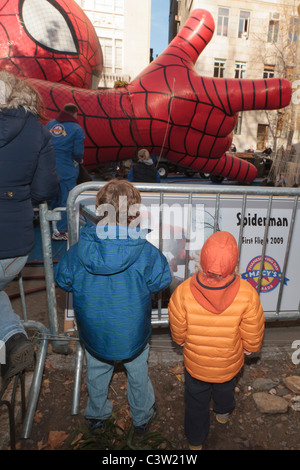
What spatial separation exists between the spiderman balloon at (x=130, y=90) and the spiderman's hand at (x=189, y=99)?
0.02 meters

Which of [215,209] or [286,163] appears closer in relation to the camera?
[215,209]

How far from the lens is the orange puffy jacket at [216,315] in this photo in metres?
1.77

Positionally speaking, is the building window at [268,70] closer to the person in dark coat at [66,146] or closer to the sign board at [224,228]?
the person in dark coat at [66,146]

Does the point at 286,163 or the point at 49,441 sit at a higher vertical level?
the point at 286,163

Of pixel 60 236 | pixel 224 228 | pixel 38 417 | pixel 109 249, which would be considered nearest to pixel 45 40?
pixel 60 236

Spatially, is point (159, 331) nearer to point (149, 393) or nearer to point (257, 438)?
point (149, 393)

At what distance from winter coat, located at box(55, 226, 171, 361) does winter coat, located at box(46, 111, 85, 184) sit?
12.1 feet

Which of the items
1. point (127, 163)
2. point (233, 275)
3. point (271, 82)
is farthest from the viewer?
point (127, 163)

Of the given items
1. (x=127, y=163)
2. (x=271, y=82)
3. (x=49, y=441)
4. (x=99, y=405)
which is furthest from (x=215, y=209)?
(x=127, y=163)

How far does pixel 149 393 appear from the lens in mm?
2258

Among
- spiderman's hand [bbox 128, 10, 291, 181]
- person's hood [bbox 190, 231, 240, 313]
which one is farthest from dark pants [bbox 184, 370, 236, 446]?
spiderman's hand [bbox 128, 10, 291, 181]

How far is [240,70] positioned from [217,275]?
30261 millimetres

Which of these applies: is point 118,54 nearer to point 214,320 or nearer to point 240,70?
point 240,70
